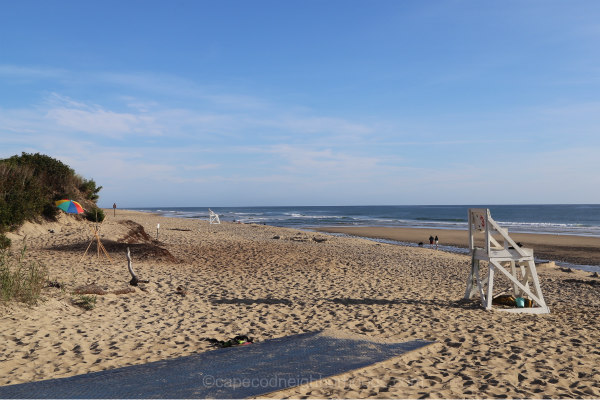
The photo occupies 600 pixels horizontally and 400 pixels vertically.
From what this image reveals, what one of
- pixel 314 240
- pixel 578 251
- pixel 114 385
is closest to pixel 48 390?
pixel 114 385

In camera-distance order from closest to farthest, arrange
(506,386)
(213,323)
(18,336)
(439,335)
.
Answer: (506,386) < (18,336) < (439,335) < (213,323)

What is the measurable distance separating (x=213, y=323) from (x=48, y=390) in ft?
10.9

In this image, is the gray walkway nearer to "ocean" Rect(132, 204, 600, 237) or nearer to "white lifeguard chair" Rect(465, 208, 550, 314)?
"white lifeguard chair" Rect(465, 208, 550, 314)

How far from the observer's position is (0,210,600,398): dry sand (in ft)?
15.4

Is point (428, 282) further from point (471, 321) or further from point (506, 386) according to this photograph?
point (506, 386)

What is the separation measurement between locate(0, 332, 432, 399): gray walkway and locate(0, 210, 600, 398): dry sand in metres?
0.24

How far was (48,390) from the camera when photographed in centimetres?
400

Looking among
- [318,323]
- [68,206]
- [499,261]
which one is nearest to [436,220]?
[499,261]

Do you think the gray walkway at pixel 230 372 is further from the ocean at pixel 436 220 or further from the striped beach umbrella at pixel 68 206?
the ocean at pixel 436 220

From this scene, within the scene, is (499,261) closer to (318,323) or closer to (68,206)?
(318,323)

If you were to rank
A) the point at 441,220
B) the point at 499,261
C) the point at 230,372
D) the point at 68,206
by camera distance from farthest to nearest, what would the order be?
the point at 441,220 < the point at 68,206 < the point at 499,261 < the point at 230,372

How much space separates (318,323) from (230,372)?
3016 millimetres

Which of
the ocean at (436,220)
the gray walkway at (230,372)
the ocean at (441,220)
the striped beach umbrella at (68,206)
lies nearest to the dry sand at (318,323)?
the gray walkway at (230,372)

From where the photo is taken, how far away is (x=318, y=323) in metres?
7.30
